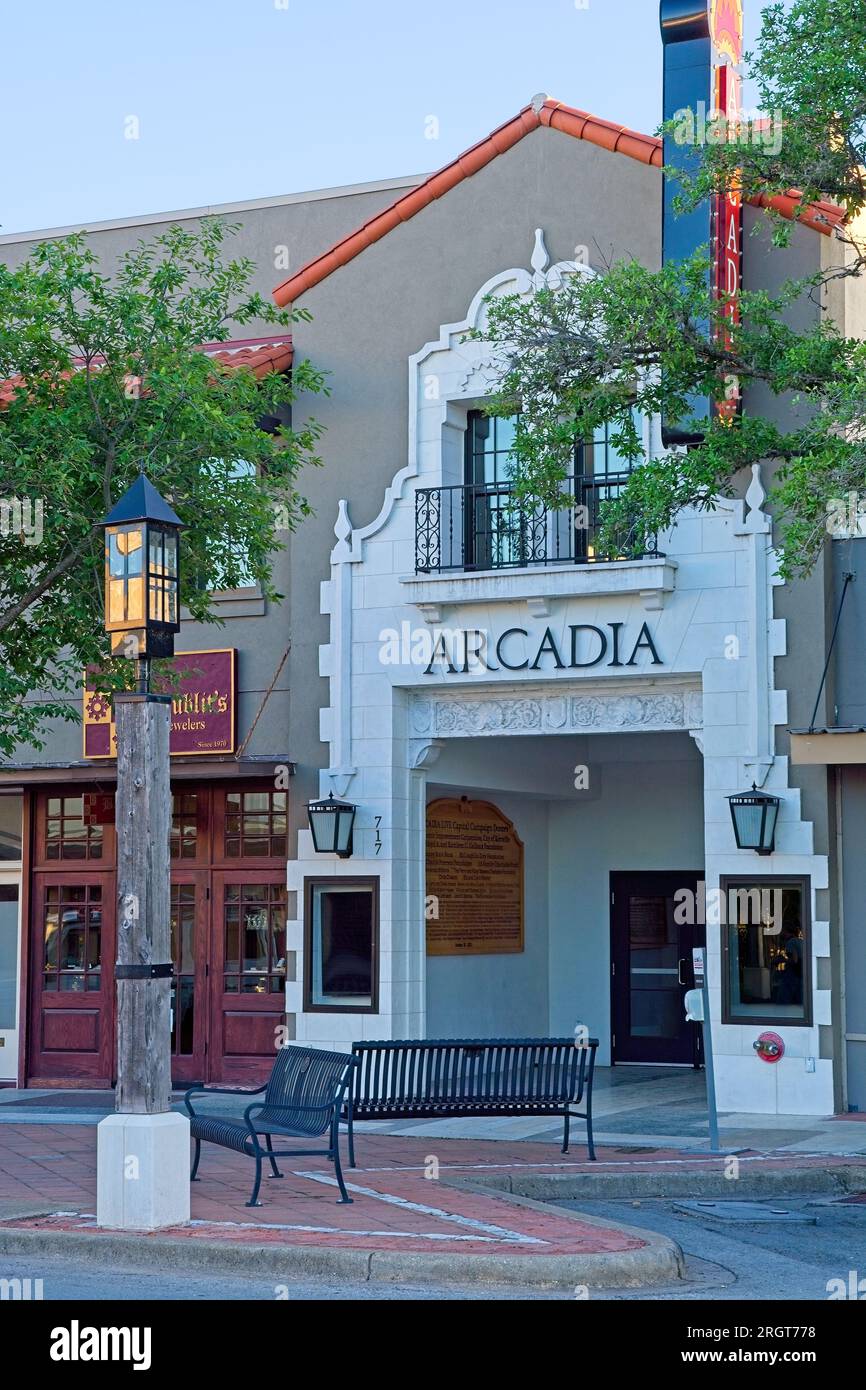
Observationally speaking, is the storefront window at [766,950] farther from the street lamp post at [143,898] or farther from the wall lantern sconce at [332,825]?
the street lamp post at [143,898]

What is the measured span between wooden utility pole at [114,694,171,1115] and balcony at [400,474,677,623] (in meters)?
5.96

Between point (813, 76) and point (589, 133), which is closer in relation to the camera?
point (813, 76)

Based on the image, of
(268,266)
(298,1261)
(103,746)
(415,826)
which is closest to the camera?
(298,1261)

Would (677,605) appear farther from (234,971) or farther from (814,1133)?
(234,971)

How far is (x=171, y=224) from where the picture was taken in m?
21.0

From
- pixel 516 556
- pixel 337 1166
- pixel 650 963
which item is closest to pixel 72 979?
pixel 650 963

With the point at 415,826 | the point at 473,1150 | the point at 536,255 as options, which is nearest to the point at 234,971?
the point at 415,826

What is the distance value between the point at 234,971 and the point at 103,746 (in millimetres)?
2685

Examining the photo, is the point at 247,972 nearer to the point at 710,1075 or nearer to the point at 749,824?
the point at 749,824

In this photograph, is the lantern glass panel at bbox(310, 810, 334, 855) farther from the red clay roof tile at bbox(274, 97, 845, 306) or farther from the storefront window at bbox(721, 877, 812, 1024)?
the red clay roof tile at bbox(274, 97, 845, 306)

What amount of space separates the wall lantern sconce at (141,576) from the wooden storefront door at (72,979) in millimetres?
8844

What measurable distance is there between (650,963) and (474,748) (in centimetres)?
359

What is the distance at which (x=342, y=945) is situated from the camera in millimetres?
16953

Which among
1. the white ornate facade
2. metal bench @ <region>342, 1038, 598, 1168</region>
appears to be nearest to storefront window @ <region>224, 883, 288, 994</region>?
the white ornate facade
